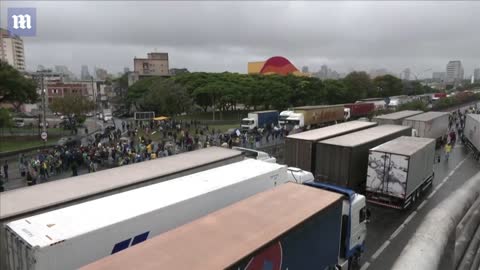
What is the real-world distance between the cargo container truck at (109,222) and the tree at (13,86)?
109 feet

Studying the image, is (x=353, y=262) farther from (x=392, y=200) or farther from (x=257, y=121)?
(x=257, y=121)

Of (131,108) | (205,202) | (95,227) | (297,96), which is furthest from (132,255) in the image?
(131,108)

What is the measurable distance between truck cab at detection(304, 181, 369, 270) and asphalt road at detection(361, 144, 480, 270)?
52.2 inches

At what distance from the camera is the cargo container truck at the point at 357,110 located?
53625 mm

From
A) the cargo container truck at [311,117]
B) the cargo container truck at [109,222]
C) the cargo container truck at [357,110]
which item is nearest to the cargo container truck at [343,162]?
the cargo container truck at [109,222]

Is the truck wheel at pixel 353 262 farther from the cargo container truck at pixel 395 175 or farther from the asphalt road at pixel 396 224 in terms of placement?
the cargo container truck at pixel 395 175

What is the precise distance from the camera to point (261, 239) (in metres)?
5.71

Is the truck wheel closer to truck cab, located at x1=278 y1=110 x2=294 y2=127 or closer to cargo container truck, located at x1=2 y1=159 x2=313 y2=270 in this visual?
cargo container truck, located at x1=2 y1=159 x2=313 y2=270

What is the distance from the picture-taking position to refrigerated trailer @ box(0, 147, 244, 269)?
760cm

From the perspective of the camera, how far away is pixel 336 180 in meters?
16.3

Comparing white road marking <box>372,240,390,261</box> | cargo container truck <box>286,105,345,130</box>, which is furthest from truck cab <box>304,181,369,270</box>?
cargo container truck <box>286,105,345,130</box>

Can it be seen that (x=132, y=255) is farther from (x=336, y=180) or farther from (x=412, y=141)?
(x=412, y=141)

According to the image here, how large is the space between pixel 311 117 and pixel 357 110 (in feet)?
62.3

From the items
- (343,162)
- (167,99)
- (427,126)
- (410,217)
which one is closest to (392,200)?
(410,217)
